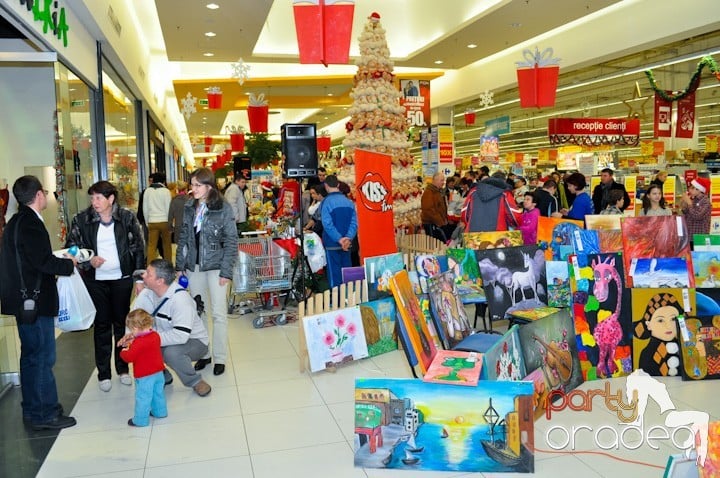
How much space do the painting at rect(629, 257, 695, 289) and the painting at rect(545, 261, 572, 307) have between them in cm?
53

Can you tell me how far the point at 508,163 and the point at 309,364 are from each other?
975 inches

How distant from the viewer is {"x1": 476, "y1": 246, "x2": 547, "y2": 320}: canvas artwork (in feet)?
16.9

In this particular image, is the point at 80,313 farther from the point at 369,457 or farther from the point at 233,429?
the point at 369,457

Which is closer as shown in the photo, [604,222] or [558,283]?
[558,283]

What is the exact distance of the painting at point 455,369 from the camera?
3096mm

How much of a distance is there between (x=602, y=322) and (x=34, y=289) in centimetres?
383

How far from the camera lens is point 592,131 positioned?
50.8 ft

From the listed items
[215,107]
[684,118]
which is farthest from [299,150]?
[684,118]

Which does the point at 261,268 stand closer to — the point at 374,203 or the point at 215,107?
the point at 374,203

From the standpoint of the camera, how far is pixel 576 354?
434cm

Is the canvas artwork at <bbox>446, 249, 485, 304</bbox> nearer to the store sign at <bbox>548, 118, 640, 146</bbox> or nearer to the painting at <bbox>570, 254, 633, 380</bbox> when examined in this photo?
the painting at <bbox>570, 254, 633, 380</bbox>

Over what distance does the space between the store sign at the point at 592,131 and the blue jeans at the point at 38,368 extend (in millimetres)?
13283

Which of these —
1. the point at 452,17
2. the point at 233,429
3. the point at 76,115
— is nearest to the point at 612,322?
the point at 233,429

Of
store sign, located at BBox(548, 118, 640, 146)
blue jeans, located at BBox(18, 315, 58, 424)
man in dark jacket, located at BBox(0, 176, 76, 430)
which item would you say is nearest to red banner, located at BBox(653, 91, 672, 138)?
store sign, located at BBox(548, 118, 640, 146)
